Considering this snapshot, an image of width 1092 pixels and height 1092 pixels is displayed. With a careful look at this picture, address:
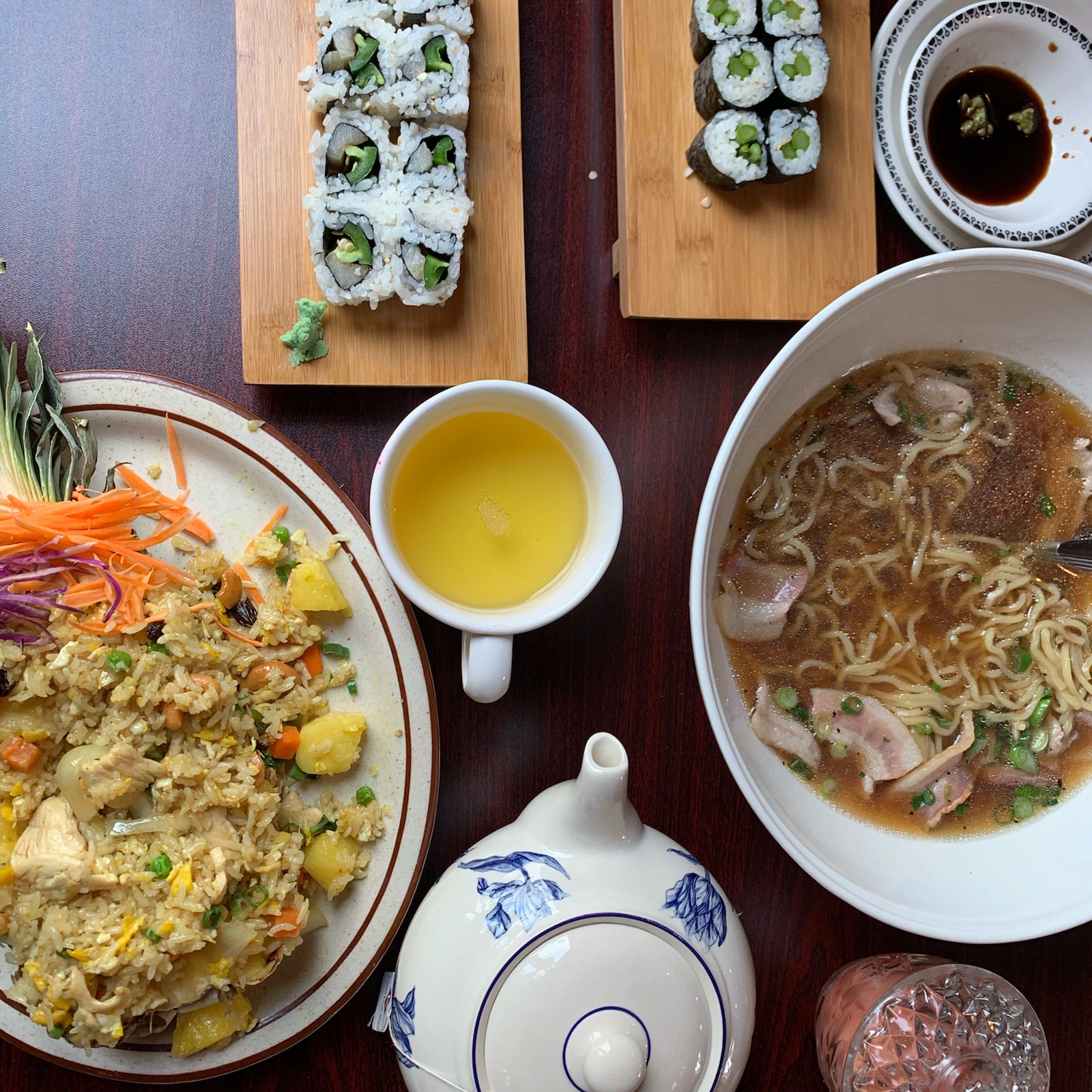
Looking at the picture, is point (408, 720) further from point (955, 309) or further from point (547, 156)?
point (955, 309)

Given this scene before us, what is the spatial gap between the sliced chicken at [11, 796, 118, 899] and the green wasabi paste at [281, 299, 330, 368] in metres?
0.87

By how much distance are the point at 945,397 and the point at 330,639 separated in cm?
129

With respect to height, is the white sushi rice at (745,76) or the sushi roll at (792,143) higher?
the white sushi rice at (745,76)

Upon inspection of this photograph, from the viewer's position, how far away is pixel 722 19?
63.2 inches

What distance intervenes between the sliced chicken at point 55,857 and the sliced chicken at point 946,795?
1.47 meters

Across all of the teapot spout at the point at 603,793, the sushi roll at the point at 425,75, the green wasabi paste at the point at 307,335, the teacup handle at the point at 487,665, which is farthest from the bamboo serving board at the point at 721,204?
the teapot spout at the point at 603,793

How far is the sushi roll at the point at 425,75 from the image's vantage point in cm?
156

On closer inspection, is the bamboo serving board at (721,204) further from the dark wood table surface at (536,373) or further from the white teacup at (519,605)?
the white teacup at (519,605)

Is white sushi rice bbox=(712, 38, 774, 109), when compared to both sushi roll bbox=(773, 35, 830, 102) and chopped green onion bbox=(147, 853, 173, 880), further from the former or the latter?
chopped green onion bbox=(147, 853, 173, 880)

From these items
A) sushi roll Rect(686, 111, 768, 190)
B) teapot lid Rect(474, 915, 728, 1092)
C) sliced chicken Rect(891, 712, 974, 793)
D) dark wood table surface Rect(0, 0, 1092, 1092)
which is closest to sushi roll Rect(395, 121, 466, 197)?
dark wood table surface Rect(0, 0, 1092, 1092)

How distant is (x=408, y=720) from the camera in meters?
1.57

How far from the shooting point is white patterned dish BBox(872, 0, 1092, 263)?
1689mm

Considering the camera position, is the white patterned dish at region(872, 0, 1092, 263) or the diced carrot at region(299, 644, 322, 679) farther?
the white patterned dish at region(872, 0, 1092, 263)

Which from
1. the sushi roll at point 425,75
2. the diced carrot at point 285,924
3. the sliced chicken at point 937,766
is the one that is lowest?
the diced carrot at point 285,924
